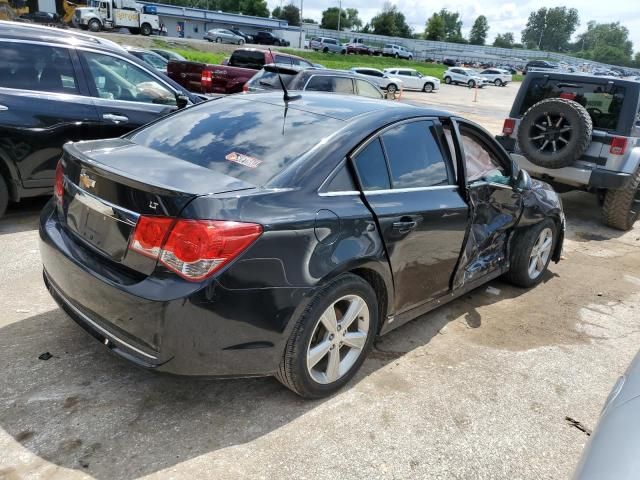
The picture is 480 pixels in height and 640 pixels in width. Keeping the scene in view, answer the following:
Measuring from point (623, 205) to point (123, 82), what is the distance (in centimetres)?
638

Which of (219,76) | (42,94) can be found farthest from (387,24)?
(42,94)

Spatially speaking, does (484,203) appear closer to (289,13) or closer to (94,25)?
(94,25)

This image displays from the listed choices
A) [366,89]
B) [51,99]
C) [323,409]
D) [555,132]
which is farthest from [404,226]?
[366,89]

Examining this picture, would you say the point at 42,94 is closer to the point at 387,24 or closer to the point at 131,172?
the point at 131,172

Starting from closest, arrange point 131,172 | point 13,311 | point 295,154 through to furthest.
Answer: point 131,172 < point 295,154 < point 13,311

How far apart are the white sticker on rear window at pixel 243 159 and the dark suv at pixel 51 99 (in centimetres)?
275

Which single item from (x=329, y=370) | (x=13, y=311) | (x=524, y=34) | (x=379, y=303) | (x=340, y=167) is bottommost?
(x=13, y=311)

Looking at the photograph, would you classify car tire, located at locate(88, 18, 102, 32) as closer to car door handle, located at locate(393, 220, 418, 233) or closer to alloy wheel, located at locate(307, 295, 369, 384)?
car door handle, located at locate(393, 220, 418, 233)

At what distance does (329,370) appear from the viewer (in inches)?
112

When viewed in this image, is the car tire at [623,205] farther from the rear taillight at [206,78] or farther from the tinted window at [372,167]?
the rear taillight at [206,78]

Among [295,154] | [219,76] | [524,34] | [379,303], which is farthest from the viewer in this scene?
[524,34]

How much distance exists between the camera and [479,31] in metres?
129

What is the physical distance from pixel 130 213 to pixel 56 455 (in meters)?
1.13

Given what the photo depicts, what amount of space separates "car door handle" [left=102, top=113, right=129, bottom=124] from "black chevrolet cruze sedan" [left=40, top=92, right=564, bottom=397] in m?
2.23
